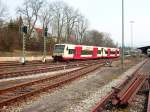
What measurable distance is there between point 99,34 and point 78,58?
10402 centimetres

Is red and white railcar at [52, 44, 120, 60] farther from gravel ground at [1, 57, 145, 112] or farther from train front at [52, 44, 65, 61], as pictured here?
gravel ground at [1, 57, 145, 112]

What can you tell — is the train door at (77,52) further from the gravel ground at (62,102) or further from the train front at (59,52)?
the gravel ground at (62,102)

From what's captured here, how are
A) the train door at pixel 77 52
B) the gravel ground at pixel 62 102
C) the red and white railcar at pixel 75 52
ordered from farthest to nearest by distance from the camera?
the train door at pixel 77 52, the red and white railcar at pixel 75 52, the gravel ground at pixel 62 102

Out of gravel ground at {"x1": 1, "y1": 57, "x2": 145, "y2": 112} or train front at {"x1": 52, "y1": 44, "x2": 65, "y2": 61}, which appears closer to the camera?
gravel ground at {"x1": 1, "y1": 57, "x2": 145, "y2": 112}

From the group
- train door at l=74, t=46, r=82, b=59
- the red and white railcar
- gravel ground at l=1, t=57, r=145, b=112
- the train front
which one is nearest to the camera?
gravel ground at l=1, t=57, r=145, b=112

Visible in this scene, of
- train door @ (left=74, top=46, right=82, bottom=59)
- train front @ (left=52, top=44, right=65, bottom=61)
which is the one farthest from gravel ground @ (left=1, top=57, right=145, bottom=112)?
train door @ (left=74, top=46, right=82, bottom=59)

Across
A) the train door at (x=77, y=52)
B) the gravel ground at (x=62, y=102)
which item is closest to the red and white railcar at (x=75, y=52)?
the train door at (x=77, y=52)

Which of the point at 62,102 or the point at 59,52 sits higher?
the point at 59,52

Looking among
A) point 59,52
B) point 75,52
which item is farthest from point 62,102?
point 75,52

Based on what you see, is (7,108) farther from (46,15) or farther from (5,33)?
(46,15)

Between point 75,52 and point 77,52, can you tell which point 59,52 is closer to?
point 75,52

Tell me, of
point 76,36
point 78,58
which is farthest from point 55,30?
point 78,58

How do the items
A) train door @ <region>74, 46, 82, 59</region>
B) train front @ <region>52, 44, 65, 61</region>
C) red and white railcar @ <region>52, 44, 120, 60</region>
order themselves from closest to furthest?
train front @ <region>52, 44, 65, 61</region>
red and white railcar @ <region>52, 44, 120, 60</region>
train door @ <region>74, 46, 82, 59</region>

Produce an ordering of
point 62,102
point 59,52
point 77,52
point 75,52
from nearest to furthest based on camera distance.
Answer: point 62,102 → point 59,52 → point 75,52 → point 77,52
